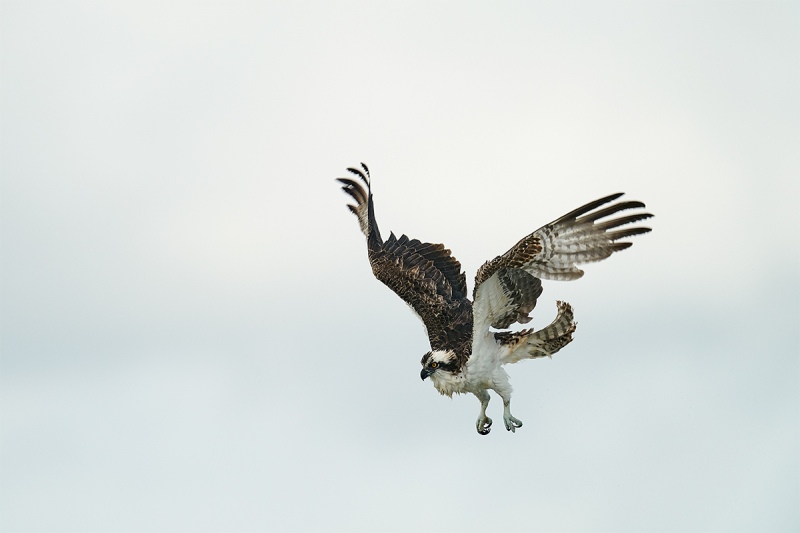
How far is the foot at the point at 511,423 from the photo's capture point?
1230 inches

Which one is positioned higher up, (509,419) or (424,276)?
(424,276)

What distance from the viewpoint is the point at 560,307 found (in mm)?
30625

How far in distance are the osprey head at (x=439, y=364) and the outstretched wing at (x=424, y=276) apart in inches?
9.5

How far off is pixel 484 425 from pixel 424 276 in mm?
3579

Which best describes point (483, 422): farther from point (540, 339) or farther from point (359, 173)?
point (359, 173)

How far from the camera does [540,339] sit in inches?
1221

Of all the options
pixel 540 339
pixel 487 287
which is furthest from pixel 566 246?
pixel 540 339

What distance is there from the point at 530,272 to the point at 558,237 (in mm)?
959

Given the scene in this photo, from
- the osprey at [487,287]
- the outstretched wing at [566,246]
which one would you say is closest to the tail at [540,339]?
the osprey at [487,287]

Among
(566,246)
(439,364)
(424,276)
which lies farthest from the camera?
(424,276)

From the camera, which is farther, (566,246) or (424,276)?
(424,276)

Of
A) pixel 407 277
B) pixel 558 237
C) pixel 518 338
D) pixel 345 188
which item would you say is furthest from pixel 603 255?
pixel 345 188

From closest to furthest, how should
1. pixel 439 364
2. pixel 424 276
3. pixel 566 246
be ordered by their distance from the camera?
pixel 566 246
pixel 439 364
pixel 424 276

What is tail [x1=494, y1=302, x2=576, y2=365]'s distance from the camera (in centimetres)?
3070
